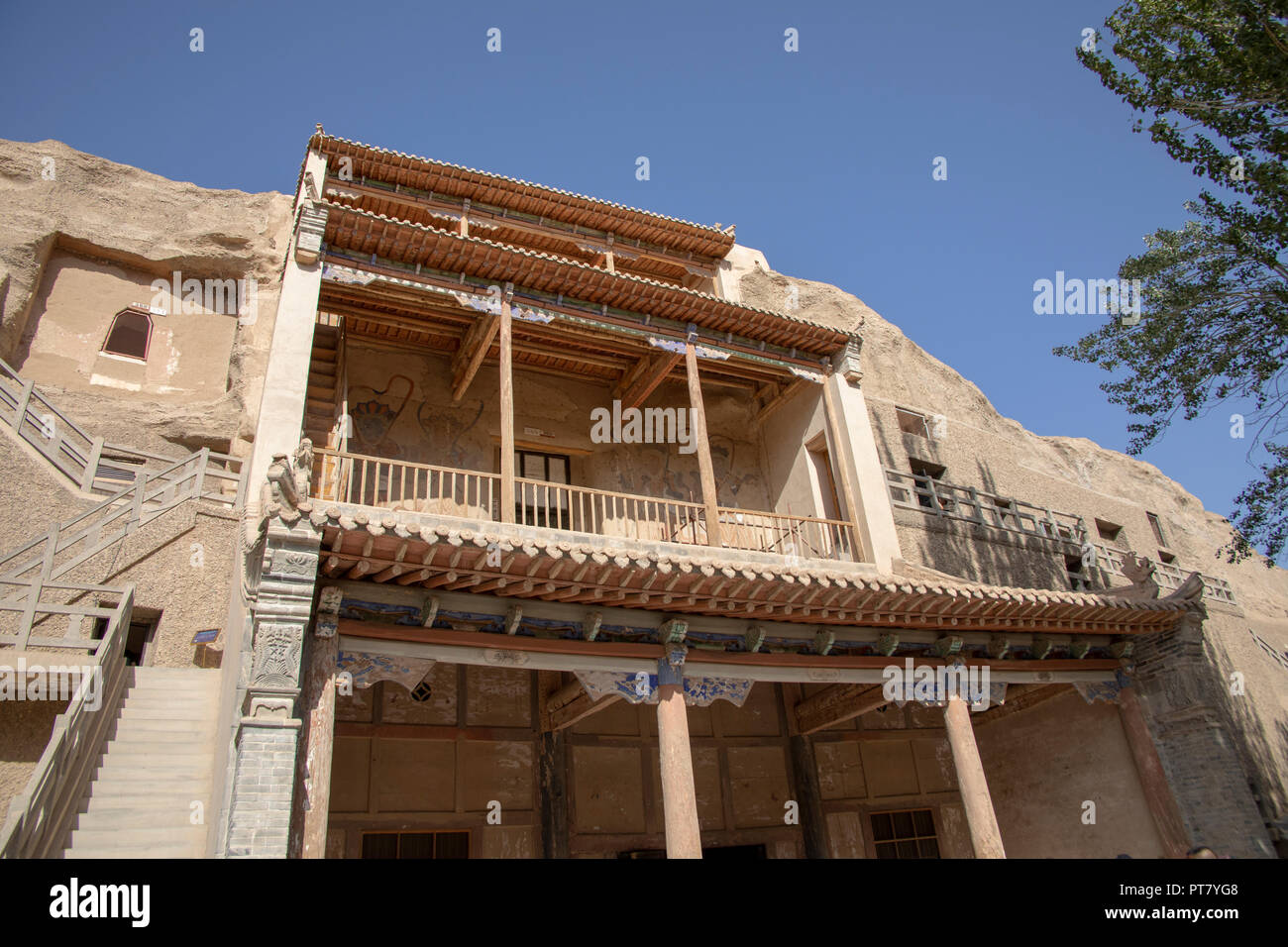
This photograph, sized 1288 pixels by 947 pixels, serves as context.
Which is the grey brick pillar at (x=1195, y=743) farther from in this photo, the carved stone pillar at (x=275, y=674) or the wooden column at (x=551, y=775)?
the carved stone pillar at (x=275, y=674)

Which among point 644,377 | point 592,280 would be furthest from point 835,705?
point 592,280

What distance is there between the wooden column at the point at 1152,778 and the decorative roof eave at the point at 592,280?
6541mm

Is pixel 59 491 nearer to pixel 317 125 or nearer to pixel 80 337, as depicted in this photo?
pixel 80 337

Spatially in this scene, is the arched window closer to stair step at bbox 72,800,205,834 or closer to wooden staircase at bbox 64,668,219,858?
wooden staircase at bbox 64,668,219,858

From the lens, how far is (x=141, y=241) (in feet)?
56.7

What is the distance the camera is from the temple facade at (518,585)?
7652 millimetres

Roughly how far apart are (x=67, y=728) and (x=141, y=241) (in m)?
13.7
